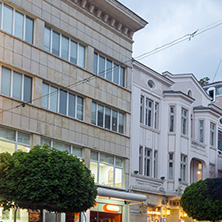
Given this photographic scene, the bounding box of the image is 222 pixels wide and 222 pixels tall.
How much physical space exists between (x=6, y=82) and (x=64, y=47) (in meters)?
4.72

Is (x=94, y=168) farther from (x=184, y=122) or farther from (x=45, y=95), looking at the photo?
(x=184, y=122)

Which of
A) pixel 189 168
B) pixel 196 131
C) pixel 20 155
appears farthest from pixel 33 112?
pixel 196 131

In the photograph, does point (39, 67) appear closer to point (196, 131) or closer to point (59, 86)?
point (59, 86)

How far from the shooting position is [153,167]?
1276 inches

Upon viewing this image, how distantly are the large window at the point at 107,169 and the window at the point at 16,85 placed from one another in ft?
18.8

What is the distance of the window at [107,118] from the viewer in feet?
92.3

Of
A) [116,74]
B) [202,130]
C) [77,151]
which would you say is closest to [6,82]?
[77,151]

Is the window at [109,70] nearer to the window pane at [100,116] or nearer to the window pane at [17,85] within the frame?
the window pane at [100,116]

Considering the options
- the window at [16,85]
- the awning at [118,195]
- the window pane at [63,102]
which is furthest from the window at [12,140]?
the awning at [118,195]

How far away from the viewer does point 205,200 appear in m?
28.8

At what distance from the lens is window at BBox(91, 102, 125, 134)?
2813 cm

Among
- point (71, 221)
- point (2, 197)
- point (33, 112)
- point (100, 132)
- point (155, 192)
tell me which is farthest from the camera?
point (155, 192)

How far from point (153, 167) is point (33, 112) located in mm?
11256

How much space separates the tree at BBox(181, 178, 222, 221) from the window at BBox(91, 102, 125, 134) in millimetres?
5579
